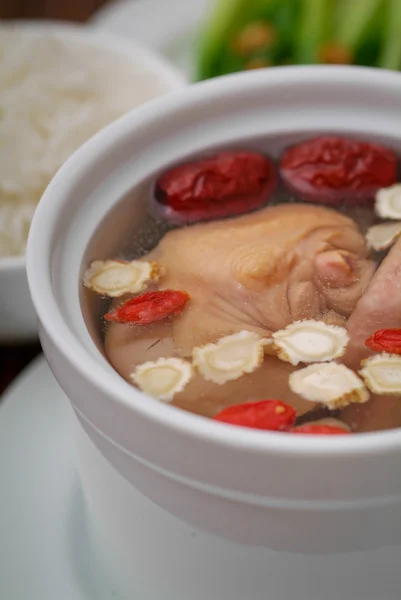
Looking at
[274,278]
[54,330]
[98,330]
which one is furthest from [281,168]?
[54,330]

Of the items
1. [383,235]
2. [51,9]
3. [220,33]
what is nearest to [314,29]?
[220,33]

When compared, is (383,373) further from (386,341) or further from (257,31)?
(257,31)

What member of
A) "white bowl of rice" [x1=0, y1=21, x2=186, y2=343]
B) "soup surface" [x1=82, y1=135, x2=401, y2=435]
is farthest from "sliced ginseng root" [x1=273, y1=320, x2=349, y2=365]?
"white bowl of rice" [x1=0, y1=21, x2=186, y2=343]

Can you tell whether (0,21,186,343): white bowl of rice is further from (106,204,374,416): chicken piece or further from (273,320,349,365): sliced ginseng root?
(273,320,349,365): sliced ginseng root

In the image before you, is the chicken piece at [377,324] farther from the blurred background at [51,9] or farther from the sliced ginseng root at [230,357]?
the blurred background at [51,9]

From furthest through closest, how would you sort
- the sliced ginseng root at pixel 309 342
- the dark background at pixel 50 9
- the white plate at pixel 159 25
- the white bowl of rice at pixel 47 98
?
the dark background at pixel 50 9 → the white plate at pixel 159 25 → the white bowl of rice at pixel 47 98 → the sliced ginseng root at pixel 309 342

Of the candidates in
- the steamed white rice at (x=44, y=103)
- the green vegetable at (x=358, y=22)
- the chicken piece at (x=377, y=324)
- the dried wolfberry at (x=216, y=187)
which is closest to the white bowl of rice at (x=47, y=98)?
the steamed white rice at (x=44, y=103)
